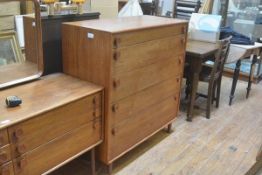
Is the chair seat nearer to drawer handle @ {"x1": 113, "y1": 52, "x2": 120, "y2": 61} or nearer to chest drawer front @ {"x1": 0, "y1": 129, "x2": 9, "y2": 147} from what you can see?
drawer handle @ {"x1": 113, "y1": 52, "x2": 120, "y2": 61}

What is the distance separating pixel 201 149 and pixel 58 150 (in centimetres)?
142

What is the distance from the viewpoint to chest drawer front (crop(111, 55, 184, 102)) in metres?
1.91

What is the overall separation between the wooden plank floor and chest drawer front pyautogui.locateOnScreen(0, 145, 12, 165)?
819mm

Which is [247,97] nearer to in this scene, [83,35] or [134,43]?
[134,43]

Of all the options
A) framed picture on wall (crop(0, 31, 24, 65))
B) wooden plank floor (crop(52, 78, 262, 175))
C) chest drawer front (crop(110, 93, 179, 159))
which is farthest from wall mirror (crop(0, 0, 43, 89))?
wooden plank floor (crop(52, 78, 262, 175))

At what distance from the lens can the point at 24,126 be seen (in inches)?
56.5

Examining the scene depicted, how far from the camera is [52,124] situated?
5.19ft

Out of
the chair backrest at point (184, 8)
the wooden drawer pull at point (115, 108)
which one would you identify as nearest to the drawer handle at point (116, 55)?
the wooden drawer pull at point (115, 108)

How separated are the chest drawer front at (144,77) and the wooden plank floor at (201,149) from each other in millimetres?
649

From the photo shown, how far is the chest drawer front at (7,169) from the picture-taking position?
1.41 m

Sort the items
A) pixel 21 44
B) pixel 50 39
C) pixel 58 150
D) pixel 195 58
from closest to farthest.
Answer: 1. pixel 58 150
2. pixel 21 44
3. pixel 50 39
4. pixel 195 58

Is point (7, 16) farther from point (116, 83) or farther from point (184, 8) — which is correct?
point (184, 8)

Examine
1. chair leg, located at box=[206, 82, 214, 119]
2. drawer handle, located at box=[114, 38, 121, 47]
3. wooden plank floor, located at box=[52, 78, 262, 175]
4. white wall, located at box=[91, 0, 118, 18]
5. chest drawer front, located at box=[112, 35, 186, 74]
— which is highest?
white wall, located at box=[91, 0, 118, 18]

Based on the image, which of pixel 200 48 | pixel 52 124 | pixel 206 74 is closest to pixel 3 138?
pixel 52 124
